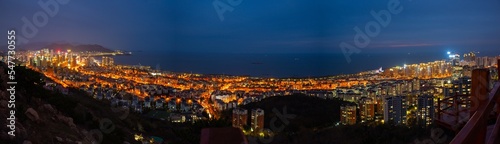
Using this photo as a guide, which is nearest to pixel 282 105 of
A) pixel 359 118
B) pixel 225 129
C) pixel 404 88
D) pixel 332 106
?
pixel 332 106

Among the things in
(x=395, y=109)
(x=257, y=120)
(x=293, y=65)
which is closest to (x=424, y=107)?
(x=395, y=109)

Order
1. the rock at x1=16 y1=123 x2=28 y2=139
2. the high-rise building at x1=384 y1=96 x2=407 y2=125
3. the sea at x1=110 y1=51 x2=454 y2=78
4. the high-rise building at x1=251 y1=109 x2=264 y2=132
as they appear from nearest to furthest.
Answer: the rock at x1=16 y1=123 x2=28 y2=139, the high-rise building at x1=251 y1=109 x2=264 y2=132, the high-rise building at x1=384 y1=96 x2=407 y2=125, the sea at x1=110 y1=51 x2=454 y2=78

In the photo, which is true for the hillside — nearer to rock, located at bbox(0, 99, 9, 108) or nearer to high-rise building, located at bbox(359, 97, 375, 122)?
high-rise building, located at bbox(359, 97, 375, 122)

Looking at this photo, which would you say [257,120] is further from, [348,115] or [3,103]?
[3,103]

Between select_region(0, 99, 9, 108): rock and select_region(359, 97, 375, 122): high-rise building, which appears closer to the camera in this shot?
select_region(0, 99, 9, 108): rock

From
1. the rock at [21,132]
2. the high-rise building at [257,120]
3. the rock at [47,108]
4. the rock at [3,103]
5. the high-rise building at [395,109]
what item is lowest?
the high-rise building at [257,120]

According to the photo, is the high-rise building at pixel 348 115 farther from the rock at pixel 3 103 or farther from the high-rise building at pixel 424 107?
the rock at pixel 3 103

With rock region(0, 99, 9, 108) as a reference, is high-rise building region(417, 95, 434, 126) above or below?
below

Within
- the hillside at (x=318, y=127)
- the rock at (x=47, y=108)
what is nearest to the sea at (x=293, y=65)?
the hillside at (x=318, y=127)

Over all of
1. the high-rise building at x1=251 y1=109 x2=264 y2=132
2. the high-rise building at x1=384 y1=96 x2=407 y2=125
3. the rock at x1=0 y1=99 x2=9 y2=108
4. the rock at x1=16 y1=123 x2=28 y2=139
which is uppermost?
the rock at x1=0 y1=99 x2=9 y2=108

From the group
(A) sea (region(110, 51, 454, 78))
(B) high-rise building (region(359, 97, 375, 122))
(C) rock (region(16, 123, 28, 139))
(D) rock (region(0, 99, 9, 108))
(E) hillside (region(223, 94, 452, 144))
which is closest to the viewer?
(C) rock (region(16, 123, 28, 139))

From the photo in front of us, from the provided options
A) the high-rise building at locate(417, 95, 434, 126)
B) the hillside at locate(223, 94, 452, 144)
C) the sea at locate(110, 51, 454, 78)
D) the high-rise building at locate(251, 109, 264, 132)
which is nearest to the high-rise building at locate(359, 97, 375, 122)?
the hillside at locate(223, 94, 452, 144)
